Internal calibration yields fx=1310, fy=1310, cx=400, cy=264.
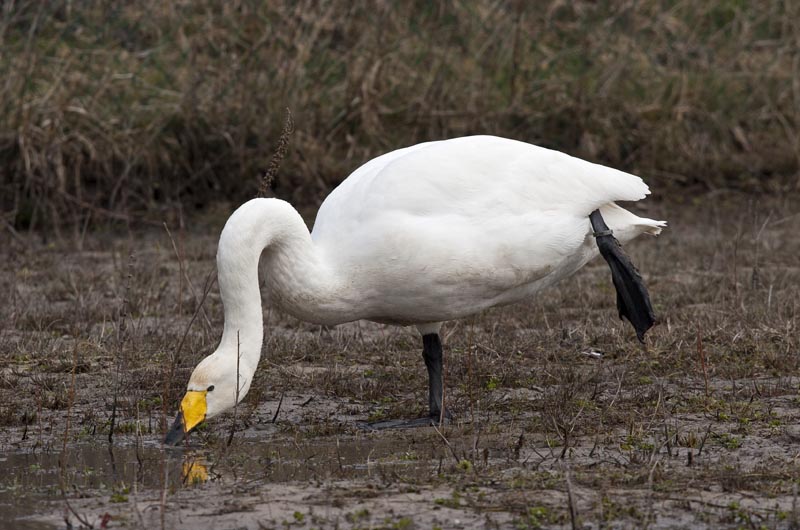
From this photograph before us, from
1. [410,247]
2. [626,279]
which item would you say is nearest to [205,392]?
[410,247]

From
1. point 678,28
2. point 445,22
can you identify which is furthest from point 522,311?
point 678,28

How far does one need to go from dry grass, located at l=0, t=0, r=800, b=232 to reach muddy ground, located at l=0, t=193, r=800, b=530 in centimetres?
194

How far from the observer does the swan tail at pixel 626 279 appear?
620cm

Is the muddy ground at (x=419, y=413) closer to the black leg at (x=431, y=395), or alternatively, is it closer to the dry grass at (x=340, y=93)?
the black leg at (x=431, y=395)

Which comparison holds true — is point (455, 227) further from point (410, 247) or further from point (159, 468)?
point (159, 468)

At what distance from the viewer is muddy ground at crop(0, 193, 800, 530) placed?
14.2 ft

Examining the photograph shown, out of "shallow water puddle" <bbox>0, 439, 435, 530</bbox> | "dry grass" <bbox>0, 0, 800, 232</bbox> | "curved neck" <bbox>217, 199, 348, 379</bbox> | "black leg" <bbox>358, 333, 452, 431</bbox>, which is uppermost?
"dry grass" <bbox>0, 0, 800, 232</bbox>

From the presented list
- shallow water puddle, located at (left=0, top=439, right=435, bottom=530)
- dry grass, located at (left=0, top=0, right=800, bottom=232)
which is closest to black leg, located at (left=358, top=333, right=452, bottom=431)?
shallow water puddle, located at (left=0, top=439, right=435, bottom=530)

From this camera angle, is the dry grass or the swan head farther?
the dry grass

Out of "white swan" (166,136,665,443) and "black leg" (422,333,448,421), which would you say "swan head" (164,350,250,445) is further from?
"black leg" (422,333,448,421)

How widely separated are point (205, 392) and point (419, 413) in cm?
122

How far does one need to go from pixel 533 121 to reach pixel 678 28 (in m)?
2.21

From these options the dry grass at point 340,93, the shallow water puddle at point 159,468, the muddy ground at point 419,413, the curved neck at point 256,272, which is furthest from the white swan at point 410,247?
the dry grass at point 340,93

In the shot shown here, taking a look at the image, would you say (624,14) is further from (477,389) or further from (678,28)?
(477,389)
